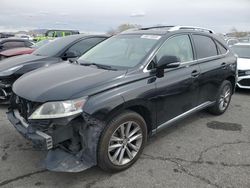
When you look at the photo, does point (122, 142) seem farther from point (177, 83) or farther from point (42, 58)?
point (42, 58)

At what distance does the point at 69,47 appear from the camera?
6500 mm

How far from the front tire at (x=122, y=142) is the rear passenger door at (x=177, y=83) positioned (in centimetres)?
43

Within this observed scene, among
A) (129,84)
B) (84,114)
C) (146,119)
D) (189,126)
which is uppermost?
(129,84)

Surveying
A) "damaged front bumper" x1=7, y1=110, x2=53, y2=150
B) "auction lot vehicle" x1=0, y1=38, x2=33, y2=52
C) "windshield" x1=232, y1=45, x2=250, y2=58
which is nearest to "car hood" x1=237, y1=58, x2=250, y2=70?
"windshield" x1=232, y1=45, x2=250, y2=58

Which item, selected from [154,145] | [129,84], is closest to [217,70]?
[154,145]

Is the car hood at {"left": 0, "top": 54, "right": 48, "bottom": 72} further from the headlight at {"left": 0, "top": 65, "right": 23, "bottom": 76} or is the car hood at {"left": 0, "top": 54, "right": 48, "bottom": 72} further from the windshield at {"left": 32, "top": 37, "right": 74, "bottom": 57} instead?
the windshield at {"left": 32, "top": 37, "right": 74, "bottom": 57}

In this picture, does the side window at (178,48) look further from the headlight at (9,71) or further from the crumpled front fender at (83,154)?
the headlight at (9,71)

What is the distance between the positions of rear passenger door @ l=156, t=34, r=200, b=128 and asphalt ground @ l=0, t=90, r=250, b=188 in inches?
19.5

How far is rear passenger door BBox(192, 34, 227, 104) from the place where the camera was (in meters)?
4.44

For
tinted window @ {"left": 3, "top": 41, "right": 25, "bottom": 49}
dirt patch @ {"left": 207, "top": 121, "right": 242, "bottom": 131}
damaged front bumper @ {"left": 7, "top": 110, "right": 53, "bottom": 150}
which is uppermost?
tinted window @ {"left": 3, "top": 41, "right": 25, "bottom": 49}

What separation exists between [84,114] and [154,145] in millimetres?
1603

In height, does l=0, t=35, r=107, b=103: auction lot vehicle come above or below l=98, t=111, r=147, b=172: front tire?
above

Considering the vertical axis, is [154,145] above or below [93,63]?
below

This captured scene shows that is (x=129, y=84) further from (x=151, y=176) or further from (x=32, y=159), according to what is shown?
(x=32, y=159)
